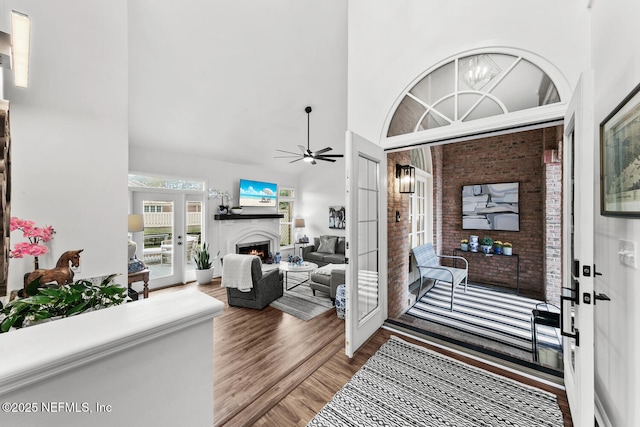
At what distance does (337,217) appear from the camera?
6.74 meters

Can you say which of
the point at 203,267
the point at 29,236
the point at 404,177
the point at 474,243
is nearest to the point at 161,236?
the point at 203,267

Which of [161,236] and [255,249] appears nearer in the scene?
[161,236]

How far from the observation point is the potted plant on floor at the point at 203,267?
4.83 metres

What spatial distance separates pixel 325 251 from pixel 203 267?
2.83 metres

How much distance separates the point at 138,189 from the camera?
168 inches

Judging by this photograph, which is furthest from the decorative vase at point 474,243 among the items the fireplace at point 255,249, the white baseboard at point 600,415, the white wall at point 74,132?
the white wall at point 74,132

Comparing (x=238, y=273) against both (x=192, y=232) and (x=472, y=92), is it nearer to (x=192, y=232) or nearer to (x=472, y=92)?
(x=192, y=232)

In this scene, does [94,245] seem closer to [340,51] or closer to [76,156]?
[76,156]

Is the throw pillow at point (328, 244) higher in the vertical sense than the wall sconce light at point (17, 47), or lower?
lower

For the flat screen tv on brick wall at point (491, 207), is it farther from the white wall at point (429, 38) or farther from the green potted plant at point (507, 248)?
the white wall at point (429, 38)

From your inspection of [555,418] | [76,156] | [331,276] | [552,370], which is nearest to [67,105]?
[76,156]

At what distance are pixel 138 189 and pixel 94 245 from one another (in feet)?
9.41

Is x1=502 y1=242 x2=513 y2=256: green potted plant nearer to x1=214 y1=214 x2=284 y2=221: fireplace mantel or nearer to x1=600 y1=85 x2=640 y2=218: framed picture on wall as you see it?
x1=600 y1=85 x2=640 y2=218: framed picture on wall

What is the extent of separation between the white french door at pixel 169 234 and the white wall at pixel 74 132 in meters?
2.81
